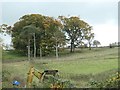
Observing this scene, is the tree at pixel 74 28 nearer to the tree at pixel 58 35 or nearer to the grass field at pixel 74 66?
the tree at pixel 58 35

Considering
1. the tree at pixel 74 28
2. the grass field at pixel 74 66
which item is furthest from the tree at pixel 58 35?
the grass field at pixel 74 66

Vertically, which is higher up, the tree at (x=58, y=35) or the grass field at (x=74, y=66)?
the tree at (x=58, y=35)

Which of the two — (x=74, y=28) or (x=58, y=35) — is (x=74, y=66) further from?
(x=74, y=28)

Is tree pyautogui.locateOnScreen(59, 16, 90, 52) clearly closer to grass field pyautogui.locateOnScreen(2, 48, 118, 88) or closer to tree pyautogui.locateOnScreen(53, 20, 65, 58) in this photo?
tree pyautogui.locateOnScreen(53, 20, 65, 58)

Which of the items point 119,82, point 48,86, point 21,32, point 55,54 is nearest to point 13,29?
point 21,32

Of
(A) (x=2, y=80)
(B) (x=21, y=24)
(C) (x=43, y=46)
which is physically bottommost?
(A) (x=2, y=80)

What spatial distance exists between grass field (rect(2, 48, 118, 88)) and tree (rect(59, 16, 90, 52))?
1.94ft

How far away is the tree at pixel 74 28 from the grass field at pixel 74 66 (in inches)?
23.3

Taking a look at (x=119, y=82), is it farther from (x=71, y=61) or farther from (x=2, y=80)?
(x=71, y=61)

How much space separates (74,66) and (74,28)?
77.4 inches

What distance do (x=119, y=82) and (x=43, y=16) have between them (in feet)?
17.8

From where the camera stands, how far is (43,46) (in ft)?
32.9

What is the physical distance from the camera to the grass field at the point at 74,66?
7242mm

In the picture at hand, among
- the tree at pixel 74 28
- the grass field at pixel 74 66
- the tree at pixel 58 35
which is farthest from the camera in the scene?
the tree at pixel 74 28
